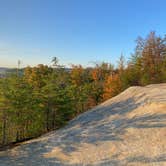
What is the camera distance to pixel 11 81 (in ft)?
41.1

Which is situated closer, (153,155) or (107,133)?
(153,155)

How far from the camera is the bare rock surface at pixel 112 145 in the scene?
268 inches

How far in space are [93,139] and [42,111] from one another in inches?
197

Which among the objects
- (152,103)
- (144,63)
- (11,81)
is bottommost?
(152,103)

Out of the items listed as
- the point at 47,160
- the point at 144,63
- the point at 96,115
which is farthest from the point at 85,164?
the point at 144,63

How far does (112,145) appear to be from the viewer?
7.69 metres

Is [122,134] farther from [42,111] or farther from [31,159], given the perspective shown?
[42,111]

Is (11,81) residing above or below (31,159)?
above

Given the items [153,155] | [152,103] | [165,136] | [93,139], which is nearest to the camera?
[153,155]

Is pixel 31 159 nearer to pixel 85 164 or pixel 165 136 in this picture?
pixel 85 164

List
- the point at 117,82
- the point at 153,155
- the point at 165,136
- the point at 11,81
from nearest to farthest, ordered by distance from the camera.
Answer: the point at 153,155
the point at 165,136
the point at 11,81
the point at 117,82

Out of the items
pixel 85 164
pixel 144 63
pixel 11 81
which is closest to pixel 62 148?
pixel 85 164

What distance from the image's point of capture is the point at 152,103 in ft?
33.2

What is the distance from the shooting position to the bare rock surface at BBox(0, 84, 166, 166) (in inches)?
268
